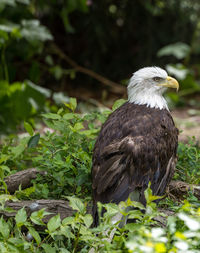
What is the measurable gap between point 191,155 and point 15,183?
1.59 metres

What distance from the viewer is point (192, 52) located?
8773 millimetres

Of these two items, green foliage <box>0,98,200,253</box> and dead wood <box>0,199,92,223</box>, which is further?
dead wood <box>0,199,92,223</box>

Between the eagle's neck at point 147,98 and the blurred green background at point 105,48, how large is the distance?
349cm

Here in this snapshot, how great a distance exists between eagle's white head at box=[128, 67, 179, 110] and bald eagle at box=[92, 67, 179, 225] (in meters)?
0.10

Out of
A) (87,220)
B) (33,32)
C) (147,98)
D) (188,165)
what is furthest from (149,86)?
(33,32)

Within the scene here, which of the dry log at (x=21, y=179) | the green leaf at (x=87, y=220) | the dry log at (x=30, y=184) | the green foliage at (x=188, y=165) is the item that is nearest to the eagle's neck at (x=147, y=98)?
the green foliage at (x=188, y=165)

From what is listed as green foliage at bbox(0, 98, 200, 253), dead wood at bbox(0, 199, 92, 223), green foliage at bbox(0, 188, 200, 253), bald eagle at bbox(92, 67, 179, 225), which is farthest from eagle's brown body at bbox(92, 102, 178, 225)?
green foliage at bbox(0, 188, 200, 253)

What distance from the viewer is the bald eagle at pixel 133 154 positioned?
3369 millimetres

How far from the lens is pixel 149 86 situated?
4.12m

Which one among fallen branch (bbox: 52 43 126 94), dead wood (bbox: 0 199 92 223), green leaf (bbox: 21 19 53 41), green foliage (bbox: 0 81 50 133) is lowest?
dead wood (bbox: 0 199 92 223)

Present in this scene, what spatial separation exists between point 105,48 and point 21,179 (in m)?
5.07

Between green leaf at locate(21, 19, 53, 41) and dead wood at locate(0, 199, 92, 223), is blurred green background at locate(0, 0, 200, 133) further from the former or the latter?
dead wood at locate(0, 199, 92, 223)

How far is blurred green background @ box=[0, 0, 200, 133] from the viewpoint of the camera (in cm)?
790

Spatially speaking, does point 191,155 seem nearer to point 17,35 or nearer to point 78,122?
point 78,122
